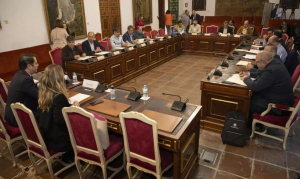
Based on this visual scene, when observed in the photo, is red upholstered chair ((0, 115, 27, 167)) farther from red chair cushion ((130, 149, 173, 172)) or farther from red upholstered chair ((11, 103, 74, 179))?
A: red chair cushion ((130, 149, 173, 172))

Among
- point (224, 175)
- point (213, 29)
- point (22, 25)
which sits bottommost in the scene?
point (224, 175)

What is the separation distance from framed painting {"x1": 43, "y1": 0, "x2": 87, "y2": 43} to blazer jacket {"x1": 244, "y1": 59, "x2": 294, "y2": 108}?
580 centimetres

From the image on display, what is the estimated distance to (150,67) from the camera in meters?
6.42

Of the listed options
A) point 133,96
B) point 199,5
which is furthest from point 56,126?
point 199,5

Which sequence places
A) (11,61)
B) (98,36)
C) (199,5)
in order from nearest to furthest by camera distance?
1. (11,61)
2. (98,36)
3. (199,5)

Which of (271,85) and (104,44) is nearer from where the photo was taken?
(271,85)

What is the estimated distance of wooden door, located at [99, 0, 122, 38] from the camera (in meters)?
8.23

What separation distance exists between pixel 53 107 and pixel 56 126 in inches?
9.0

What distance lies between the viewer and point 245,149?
9.47 feet

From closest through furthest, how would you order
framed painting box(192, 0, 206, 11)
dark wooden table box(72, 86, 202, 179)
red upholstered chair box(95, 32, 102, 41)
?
dark wooden table box(72, 86, 202, 179) → red upholstered chair box(95, 32, 102, 41) → framed painting box(192, 0, 206, 11)

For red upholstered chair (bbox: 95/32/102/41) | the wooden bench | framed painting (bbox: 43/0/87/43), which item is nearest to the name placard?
the wooden bench

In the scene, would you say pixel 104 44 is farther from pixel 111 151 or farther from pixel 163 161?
pixel 163 161

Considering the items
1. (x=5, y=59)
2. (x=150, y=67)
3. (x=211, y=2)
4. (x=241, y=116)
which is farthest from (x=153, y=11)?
(x=241, y=116)

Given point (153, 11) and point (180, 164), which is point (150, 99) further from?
point (153, 11)
